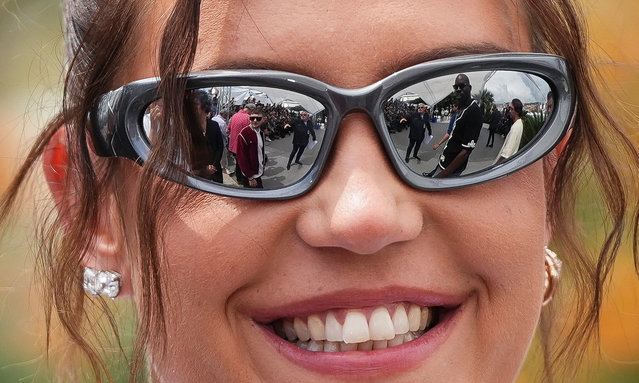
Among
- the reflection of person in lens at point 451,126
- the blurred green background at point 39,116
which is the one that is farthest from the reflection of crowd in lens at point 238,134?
the blurred green background at point 39,116

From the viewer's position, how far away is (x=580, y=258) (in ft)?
8.02

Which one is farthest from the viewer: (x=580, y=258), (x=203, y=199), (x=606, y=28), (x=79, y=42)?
(x=606, y=28)

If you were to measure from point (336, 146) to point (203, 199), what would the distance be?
0.30m

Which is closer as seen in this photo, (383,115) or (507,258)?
(383,115)

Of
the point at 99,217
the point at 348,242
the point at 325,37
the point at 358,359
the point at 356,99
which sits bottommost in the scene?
the point at 358,359

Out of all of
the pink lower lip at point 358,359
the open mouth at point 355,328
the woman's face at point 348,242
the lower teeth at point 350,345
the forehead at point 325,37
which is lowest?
the pink lower lip at point 358,359

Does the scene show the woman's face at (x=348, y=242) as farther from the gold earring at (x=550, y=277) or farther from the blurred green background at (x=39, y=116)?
the blurred green background at (x=39, y=116)

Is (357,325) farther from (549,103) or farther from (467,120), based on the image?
(549,103)

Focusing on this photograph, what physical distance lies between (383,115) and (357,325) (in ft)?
1.45

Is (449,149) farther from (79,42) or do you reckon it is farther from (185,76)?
(79,42)

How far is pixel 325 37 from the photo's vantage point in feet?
5.57

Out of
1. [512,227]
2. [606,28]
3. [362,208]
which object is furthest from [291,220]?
[606,28]

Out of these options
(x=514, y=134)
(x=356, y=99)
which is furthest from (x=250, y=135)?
(x=514, y=134)

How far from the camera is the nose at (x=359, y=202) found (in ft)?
5.37
